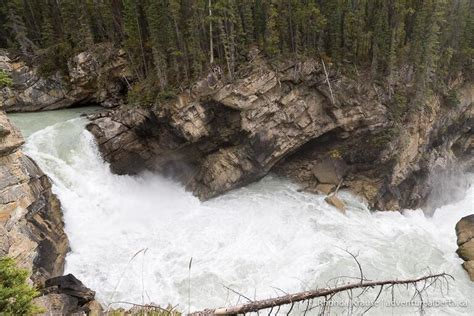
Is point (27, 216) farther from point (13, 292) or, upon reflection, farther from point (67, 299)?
point (13, 292)

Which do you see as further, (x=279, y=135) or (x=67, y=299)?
(x=279, y=135)

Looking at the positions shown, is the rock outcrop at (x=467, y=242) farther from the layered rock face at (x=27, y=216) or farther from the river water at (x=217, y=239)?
the layered rock face at (x=27, y=216)

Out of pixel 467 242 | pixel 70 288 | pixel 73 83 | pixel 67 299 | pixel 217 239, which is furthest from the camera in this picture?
pixel 73 83

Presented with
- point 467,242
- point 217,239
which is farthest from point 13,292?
point 467,242

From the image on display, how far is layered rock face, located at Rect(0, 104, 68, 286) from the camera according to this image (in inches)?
485

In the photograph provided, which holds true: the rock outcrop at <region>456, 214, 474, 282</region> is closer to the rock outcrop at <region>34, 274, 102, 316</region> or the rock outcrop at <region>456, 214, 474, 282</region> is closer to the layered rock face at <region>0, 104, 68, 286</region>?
the rock outcrop at <region>34, 274, 102, 316</region>

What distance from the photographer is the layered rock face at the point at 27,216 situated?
12.3 meters

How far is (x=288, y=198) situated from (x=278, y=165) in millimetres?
3888

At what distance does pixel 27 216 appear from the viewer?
15.1 metres

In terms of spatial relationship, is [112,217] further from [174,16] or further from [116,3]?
[116,3]

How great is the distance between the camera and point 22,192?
14.0 meters

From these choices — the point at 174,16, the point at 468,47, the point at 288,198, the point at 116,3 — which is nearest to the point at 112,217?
the point at 288,198

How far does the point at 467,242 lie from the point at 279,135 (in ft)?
45.7

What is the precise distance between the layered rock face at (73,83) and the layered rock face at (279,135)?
6969 millimetres
